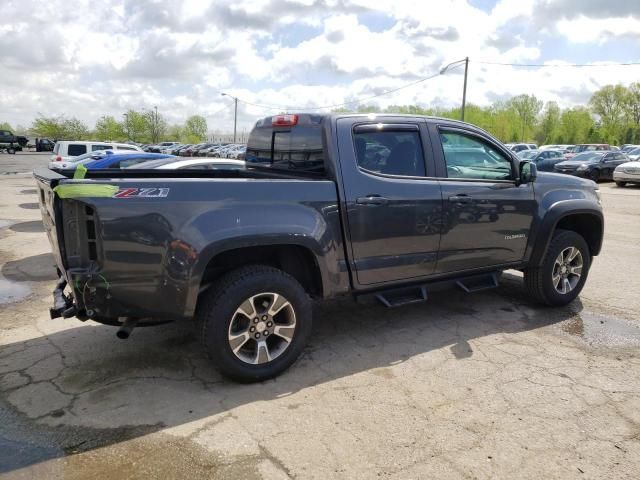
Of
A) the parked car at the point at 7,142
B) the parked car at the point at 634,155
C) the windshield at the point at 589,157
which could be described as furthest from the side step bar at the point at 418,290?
the parked car at the point at 7,142

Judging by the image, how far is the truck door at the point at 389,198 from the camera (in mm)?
3859

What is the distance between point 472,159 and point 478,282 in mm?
1173

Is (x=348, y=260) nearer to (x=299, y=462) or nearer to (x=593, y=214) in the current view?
(x=299, y=462)

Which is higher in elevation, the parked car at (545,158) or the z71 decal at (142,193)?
the z71 decal at (142,193)

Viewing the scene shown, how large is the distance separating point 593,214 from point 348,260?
3066 mm

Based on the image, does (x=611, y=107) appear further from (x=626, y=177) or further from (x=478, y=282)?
(x=478, y=282)

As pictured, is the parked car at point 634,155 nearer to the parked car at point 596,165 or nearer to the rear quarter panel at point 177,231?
the parked car at point 596,165

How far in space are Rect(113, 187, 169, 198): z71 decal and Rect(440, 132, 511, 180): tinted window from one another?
249 centimetres

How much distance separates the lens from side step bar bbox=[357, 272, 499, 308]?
13.5 ft

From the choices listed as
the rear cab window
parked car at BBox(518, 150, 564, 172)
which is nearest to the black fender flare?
the rear cab window

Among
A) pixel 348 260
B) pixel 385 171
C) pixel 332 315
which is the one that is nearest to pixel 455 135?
pixel 385 171

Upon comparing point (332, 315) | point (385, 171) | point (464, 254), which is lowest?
point (332, 315)

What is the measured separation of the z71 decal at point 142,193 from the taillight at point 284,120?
151cm

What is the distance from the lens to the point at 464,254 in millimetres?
4504
